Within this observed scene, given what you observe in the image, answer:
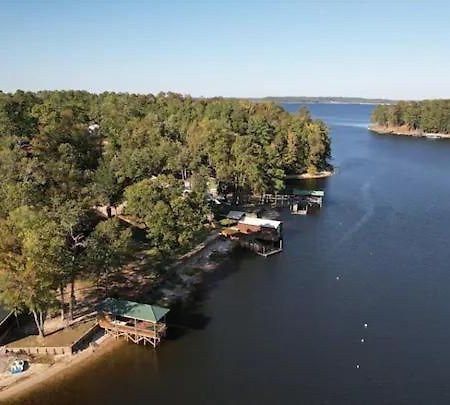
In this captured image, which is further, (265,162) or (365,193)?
(365,193)

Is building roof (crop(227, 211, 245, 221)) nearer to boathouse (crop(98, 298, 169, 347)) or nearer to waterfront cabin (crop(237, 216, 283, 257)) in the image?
waterfront cabin (crop(237, 216, 283, 257))

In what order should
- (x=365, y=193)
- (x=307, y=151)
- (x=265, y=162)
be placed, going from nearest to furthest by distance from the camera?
(x=265, y=162) → (x=365, y=193) → (x=307, y=151)

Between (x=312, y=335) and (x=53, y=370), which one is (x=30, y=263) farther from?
(x=312, y=335)

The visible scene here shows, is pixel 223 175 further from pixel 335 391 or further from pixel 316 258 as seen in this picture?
pixel 335 391

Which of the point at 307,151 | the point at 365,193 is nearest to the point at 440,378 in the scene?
the point at 365,193

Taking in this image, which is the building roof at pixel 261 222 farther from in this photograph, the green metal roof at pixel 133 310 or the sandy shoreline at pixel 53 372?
the sandy shoreline at pixel 53 372

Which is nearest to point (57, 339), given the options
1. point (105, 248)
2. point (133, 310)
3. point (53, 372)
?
point (53, 372)

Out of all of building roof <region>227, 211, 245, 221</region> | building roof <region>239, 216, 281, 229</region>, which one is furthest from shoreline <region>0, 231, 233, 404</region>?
building roof <region>227, 211, 245, 221</region>

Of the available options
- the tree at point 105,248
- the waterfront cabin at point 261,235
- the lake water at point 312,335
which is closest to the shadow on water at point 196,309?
the lake water at point 312,335
